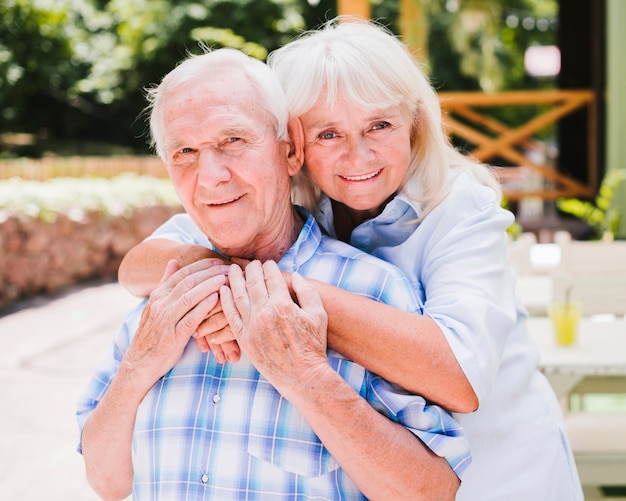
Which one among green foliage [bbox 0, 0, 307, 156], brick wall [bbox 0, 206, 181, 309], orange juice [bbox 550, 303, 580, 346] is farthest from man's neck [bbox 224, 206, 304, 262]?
green foliage [bbox 0, 0, 307, 156]

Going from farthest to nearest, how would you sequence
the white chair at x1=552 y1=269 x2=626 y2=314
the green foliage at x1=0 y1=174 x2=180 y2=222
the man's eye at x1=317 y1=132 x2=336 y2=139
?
the green foliage at x1=0 y1=174 x2=180 y2=222 → the white chair at x1=552 y1=269 x2=626 y2=314 → the man's eye at x1=317 y1=132 x2=336 y2=139

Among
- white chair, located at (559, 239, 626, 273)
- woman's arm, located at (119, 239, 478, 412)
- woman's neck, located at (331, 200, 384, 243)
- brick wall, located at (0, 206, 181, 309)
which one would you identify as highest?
woman's neck, located at (331, 200, 384, 243)

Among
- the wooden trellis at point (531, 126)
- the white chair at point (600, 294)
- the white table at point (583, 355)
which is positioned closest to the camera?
the white table at point (583, 355)

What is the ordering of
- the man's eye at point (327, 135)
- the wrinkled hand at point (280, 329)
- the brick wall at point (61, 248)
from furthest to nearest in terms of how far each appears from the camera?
the brick wall at point (61, 248)
the man's eye at point (327, 135)
the wrinkled hand at point (280, 329)

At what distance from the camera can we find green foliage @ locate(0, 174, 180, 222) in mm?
7941

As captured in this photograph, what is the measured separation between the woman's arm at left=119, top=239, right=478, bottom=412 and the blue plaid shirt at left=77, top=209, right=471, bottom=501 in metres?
0.04

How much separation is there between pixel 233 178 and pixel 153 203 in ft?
31.7

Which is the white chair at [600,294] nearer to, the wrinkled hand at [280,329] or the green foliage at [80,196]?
the wrinkled hand at [280,329]

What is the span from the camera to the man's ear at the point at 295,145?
1644 mm

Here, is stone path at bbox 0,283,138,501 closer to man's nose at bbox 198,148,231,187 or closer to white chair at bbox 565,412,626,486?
white chair at bbox 565,412,626,486

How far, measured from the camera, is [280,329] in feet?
4.29

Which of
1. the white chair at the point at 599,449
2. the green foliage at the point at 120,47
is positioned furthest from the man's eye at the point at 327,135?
the green foliage at the point at 120,47

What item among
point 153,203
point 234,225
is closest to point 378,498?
point 234,225

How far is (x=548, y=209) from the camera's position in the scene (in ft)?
37.2
